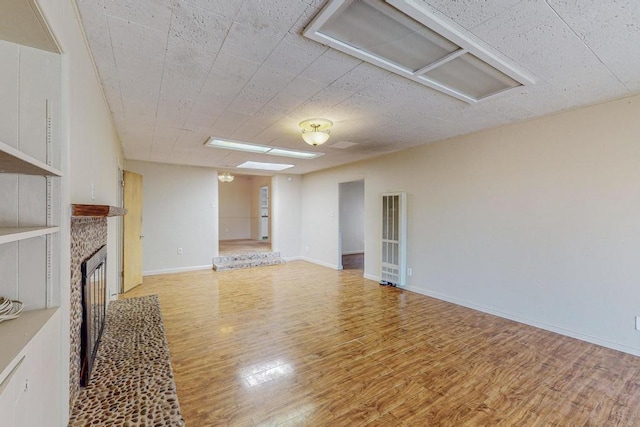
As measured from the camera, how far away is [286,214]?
7859mm

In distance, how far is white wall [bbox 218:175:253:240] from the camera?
32.4ft

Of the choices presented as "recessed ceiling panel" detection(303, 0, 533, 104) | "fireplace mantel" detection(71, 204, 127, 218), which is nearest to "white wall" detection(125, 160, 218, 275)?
"fireplace mantel" detection(71, 204, 127, 218)

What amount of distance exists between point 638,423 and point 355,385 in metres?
1.87

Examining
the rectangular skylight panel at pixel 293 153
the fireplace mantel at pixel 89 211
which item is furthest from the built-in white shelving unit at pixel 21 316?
the rectangular skylight panel at pixel 293 153

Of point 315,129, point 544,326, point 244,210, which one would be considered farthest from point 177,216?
point 544,326

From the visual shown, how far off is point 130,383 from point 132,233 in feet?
11.7

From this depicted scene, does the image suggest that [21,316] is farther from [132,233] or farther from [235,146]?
[132,233]

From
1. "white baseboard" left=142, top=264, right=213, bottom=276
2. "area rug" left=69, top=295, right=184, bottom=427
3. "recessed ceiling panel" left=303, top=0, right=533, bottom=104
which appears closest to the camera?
"recessed ceiling panel" left=303, top=0, right=533, bottom=104

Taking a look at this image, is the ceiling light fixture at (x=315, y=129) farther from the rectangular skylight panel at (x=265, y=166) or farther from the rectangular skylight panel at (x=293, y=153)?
the rectangular skylight panel at (x=265, y=166)

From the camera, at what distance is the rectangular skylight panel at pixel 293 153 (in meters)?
4.92

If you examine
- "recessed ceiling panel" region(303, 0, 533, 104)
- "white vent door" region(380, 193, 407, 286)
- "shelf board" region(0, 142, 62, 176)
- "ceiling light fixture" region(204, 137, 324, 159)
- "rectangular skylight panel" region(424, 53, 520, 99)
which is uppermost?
"rectangular skylight panel" region(424, 53, 520, 99)

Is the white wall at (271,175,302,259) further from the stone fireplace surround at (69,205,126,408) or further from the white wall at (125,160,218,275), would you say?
the stone fireplace surround at (69,205,126,408)

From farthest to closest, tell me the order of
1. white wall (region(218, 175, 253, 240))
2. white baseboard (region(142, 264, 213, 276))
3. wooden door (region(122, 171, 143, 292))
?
1. white wall (region(218, 175, 253, 240))
2. white baseboard (region(142, 264, 213, 276))
3. wooden door (region(122, 171, 143, 292))

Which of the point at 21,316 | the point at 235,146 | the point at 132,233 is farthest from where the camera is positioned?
the point at 132,233
